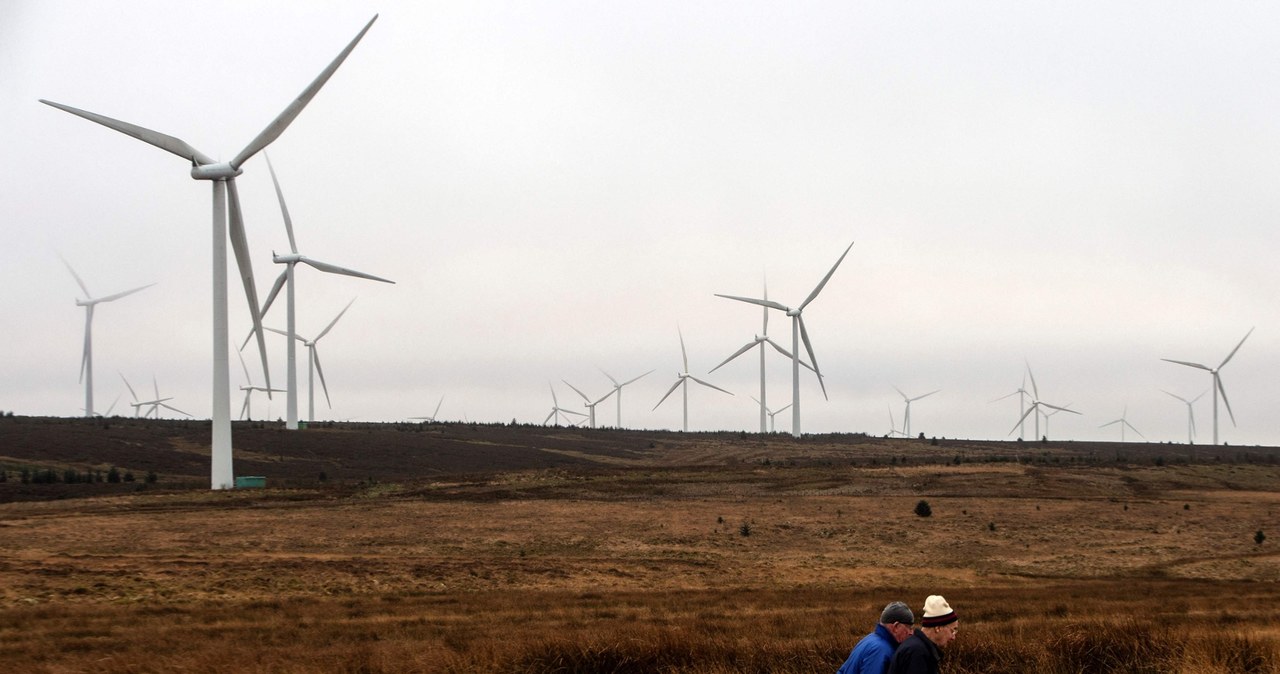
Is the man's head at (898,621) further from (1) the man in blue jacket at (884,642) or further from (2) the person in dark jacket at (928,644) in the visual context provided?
(2) the person in dark jacket at (928,644)

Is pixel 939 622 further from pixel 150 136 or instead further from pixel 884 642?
pixel 150 136

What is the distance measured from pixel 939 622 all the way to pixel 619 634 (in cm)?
1200

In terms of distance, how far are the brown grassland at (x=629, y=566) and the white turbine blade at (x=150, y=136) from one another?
21231 mm

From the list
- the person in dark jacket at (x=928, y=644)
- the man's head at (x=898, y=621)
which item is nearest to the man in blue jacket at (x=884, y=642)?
the man's head at (x=898, y=621)

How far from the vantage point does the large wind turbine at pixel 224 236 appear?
70.5 metres

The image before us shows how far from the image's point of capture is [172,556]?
42.5 m

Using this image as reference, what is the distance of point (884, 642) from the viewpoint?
1168 cm

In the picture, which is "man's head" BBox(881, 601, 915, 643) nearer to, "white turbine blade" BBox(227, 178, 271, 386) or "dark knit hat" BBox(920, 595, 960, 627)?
"dark knit hat" BBox(920, 595, 960, 627)

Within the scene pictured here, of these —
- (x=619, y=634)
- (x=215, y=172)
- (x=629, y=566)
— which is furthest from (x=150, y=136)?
(x=619, y=634)

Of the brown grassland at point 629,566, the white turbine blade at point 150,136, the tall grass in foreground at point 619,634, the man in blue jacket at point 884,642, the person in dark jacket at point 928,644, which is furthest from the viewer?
the white turbine blade at point 150,136

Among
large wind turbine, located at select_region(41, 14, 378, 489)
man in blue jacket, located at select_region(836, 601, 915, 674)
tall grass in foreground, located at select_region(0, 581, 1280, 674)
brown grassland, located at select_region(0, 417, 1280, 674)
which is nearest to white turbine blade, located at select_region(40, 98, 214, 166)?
large wind turbine, located at select_region(41, 14, 378, 489)

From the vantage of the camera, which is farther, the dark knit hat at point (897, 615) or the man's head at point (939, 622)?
the dark knit hat at point (897, 615)

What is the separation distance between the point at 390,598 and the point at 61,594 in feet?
30.1

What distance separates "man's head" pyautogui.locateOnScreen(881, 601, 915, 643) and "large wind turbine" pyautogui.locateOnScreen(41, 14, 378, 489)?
62.9 meters
